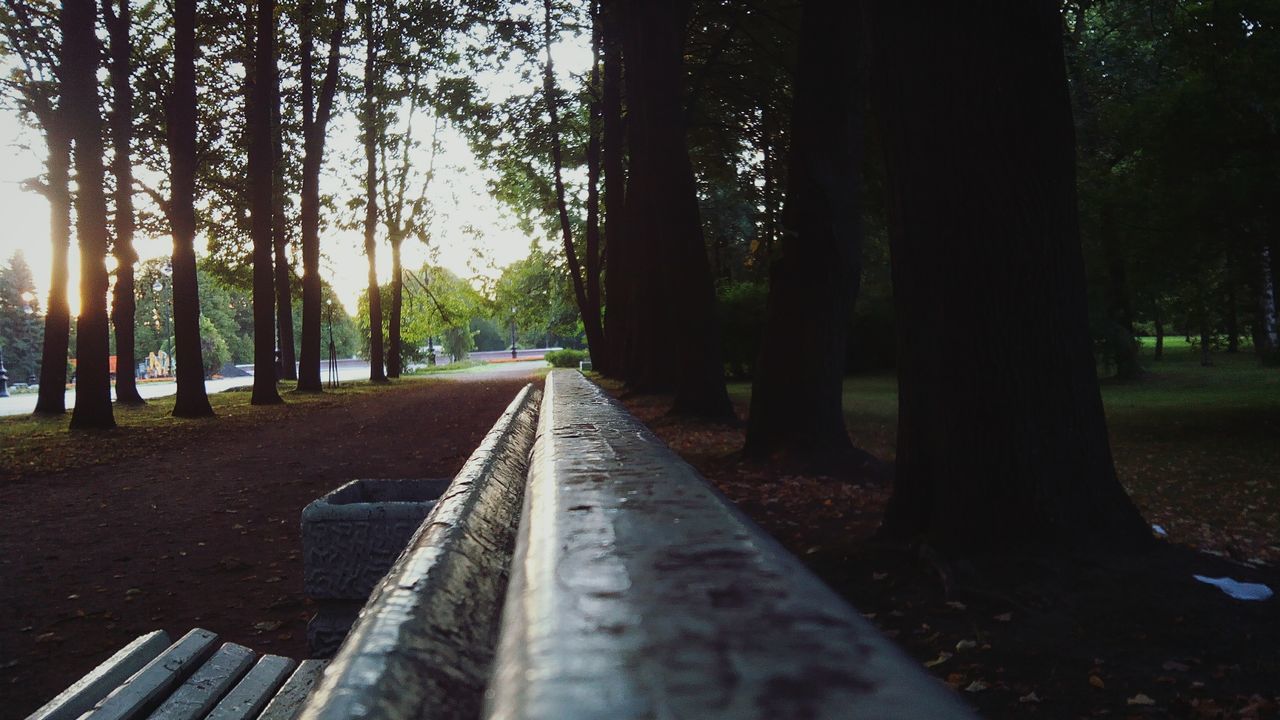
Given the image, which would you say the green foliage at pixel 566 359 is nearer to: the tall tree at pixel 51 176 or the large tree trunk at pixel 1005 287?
the tall tree at pixel 51 176

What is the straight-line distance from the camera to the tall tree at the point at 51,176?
20.0m

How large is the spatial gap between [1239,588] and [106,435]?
52.8ft

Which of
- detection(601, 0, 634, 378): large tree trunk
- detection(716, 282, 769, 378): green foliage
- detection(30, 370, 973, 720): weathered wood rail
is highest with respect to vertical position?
detection(601, 0, 634, 378): large tree trunk

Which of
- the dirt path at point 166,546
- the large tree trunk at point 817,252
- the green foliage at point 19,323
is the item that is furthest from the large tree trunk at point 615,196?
the green foliage at point 19,323

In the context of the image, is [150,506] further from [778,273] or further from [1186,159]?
[1186,159]

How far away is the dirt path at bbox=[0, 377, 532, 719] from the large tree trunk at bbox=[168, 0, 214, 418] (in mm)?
5214

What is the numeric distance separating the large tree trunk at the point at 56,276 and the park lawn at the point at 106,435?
2.41ft

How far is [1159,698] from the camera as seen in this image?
3.47 m

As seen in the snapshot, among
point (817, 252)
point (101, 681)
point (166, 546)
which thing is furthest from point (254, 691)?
point (817, 252)

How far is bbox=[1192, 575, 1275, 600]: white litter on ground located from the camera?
165 inches

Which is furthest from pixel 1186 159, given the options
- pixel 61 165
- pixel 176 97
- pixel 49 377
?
pixel 49 377

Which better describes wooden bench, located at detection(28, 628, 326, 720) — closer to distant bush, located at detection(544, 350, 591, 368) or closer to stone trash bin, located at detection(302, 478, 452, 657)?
stone trash bin, located at detection(302, 478, 452, 657)

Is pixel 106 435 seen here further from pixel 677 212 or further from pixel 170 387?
pixel 170 387

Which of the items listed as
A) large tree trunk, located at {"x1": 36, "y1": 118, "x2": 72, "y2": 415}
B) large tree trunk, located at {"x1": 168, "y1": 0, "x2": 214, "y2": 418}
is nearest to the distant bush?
large tree trunk, located at {"x1": 36, "y1": 118, "x2": 72, "y2": 415}
